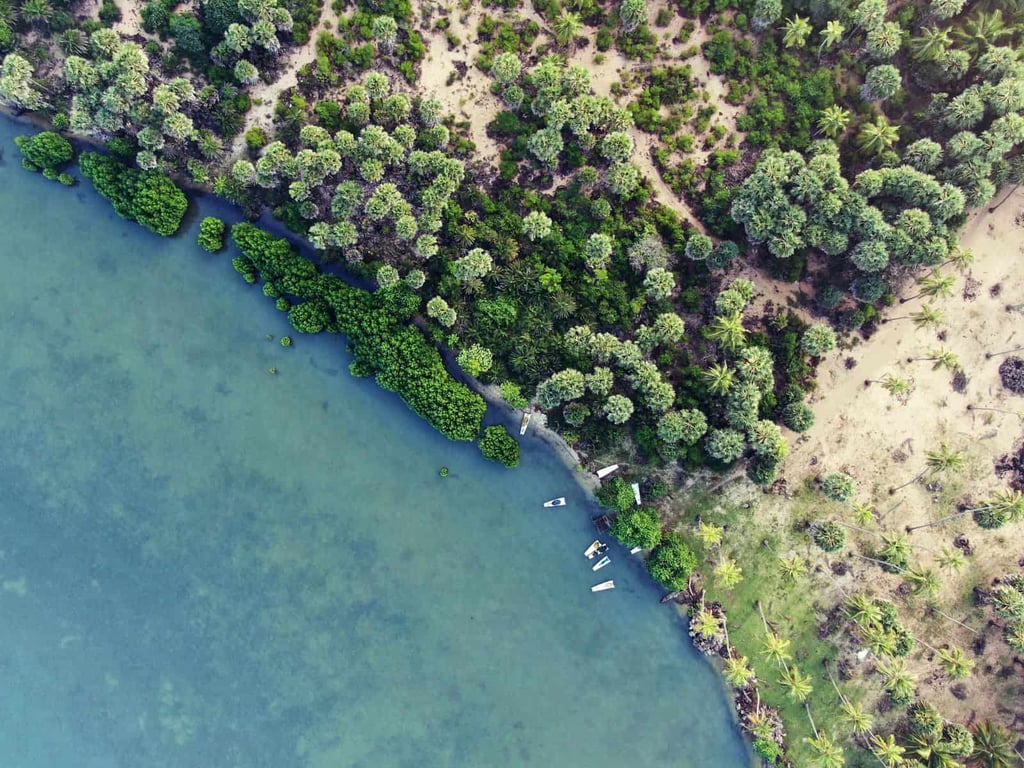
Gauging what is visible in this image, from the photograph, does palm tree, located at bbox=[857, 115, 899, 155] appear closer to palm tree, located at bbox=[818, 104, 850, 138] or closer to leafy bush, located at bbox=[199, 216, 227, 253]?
palm tree, located at bbox=[818, 104, 850, 138]

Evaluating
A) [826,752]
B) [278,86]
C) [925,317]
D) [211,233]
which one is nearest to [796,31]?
[925,317]

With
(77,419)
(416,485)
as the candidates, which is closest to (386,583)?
(416,485)

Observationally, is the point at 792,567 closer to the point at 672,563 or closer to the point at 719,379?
the point at 672,563

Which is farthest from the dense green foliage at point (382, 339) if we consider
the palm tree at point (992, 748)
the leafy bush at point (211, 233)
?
the palm tree at point (992, 748)

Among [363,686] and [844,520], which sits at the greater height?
[844,520]

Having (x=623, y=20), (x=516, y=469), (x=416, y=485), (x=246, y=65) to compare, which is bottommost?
(x=416, y=485)

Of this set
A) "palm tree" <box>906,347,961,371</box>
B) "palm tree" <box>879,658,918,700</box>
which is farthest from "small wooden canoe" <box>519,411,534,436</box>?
"palm tree" <box>879,658,918,700</box>

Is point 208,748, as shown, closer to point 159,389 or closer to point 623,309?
point 159,389
